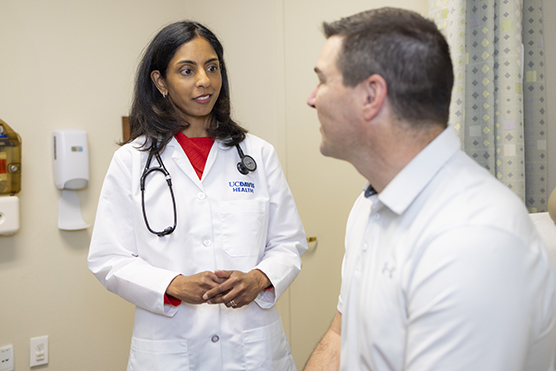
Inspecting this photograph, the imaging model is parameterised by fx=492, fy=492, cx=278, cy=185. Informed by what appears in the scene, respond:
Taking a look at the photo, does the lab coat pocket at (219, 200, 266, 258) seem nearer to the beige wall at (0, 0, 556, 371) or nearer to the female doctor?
the female doctor

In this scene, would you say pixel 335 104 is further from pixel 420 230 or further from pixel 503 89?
pixel 503 89

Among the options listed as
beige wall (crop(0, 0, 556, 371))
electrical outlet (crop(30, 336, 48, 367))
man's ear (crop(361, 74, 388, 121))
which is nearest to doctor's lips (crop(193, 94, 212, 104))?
man's ear (crop(361, 74, 388, 121))

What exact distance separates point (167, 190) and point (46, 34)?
1163 mm

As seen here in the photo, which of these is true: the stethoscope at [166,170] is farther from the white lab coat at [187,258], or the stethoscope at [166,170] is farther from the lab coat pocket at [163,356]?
the lab coat pocket at [163,356]

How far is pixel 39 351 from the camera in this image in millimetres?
2125

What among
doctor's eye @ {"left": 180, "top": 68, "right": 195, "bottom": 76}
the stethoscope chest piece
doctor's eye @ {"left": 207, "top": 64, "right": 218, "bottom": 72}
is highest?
doctor's eye @ {"left": 207, "top": 64, "right": 218, "bottom": 72}

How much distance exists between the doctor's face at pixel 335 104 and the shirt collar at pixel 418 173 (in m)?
0.11

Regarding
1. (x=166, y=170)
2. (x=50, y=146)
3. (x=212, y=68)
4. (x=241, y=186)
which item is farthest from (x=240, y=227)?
(x=50, y=146)

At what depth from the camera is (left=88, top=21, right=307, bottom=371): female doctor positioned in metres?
1.37

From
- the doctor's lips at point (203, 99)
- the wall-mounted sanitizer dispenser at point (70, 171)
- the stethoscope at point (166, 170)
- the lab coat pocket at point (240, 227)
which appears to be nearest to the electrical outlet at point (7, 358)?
the wall-mounted sanitizer dispenser at point (70, 171)

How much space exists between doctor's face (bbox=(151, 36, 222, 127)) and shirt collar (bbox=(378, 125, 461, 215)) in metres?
0.81

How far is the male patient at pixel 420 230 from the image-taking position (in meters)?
0.69

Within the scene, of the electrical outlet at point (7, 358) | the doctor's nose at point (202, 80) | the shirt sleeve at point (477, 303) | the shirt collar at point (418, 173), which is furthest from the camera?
the electrical outlet at point (7, 358)

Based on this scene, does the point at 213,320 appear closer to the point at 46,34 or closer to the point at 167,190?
the point at 167,190
